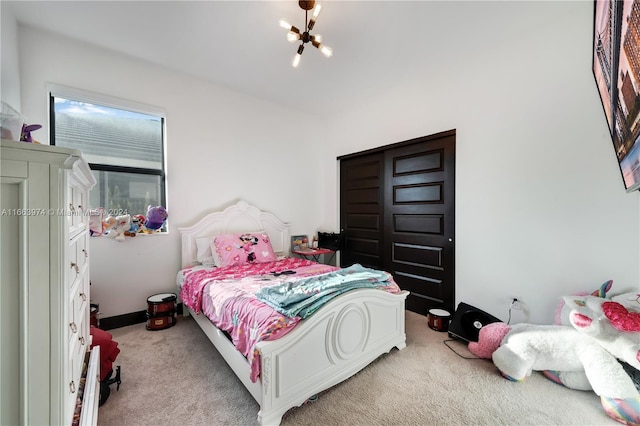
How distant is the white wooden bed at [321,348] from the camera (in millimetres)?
1393

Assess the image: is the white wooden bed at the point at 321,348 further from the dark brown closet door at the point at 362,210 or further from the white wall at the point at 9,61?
the white wall at the point at 9,61

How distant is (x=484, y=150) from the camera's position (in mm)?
2541

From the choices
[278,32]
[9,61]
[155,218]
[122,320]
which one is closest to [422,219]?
[278,32]

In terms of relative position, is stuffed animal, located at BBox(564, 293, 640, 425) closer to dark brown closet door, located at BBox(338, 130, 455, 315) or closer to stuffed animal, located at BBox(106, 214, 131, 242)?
dark brown closet door, located at BBox(338, 130, 455, 315)

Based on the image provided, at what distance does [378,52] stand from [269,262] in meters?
2.56

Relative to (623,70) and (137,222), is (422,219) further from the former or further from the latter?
(137,222)

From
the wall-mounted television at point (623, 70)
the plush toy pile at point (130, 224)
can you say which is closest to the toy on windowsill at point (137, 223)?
the plush toy pile at point (130, 224)

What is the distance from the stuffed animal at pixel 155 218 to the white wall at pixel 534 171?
305 cm

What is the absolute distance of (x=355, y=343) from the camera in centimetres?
183

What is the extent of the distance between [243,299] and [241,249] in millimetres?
1250

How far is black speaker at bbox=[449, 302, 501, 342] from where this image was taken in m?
2.26

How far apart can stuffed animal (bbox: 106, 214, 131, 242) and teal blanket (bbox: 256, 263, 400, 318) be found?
1.70m

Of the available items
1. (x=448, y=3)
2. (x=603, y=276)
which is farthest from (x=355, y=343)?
(x=448, y=3)

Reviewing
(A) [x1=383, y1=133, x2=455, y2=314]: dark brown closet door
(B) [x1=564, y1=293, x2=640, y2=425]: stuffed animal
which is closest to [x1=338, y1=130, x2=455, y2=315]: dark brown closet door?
(A) [x1=383, y1=133, x2=455, y2=314]: dark brown closet door
